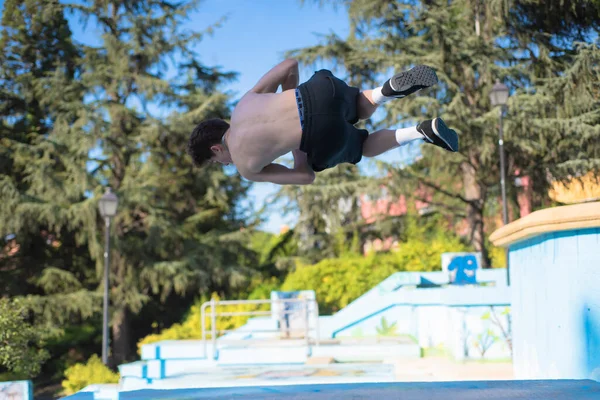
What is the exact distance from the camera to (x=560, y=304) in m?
4.35

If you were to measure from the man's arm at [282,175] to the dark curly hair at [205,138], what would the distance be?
0.78 feet

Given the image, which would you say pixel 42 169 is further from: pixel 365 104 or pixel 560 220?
pixel 560 220

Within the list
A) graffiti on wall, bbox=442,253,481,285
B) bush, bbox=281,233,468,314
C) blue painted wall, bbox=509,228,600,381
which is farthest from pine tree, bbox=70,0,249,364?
blue painted wall, bbox=509,228,600,381

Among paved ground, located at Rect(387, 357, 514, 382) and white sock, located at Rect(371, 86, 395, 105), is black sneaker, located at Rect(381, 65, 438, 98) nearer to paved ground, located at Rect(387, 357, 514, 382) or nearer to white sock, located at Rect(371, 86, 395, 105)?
white sock, located at Rect(371, 86, 395, 105)

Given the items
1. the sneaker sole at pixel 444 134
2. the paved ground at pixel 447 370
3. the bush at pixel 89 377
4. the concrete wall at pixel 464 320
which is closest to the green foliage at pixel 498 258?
the concrete wall at pixel 464 320

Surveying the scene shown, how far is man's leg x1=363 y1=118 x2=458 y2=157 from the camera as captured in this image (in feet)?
11.3

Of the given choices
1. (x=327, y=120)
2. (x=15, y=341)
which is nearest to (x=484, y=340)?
(x=327, y=120)

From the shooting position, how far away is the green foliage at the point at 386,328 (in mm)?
12141

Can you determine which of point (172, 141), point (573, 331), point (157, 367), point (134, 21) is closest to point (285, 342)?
point (157, 367)

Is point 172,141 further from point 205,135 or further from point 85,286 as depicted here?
point 205,135

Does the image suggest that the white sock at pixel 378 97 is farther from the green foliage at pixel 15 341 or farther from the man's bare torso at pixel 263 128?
the green foliage at pixel 15 341

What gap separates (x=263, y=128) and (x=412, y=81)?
0.78 meters

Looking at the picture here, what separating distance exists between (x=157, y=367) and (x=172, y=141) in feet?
40.4

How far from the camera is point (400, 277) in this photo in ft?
46.6
